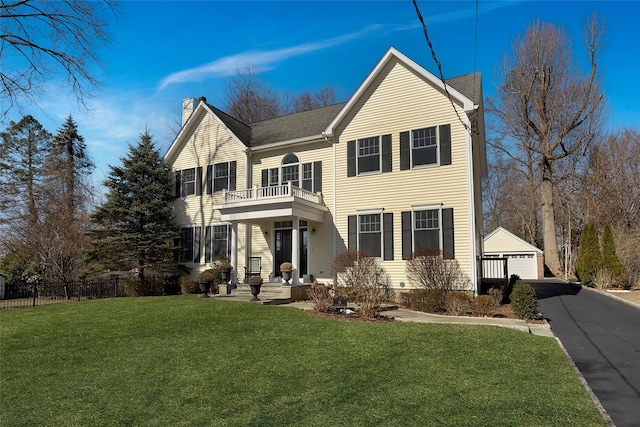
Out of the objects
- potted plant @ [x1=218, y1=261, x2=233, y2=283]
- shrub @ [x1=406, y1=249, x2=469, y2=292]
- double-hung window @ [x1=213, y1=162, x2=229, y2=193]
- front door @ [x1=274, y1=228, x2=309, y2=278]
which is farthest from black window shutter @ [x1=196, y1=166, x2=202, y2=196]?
shrub @ [x1=406, y1=249, x2=469, y2=292]

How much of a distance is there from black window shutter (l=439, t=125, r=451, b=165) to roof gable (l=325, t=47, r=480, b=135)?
3.17 ft

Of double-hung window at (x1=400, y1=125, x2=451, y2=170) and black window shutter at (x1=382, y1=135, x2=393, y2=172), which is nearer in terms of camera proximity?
double-hung window at (x1=400, y1=125, x2=451, y2=170)

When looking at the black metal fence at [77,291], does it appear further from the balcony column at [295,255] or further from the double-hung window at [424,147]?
the double-hung window at [424,147]

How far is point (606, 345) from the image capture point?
8477mm

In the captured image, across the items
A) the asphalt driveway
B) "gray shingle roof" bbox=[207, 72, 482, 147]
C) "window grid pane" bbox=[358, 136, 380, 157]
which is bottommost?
the asphalt driveway

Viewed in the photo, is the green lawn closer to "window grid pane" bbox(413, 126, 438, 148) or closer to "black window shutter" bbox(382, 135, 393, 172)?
"black window shutter" bbox(382, 135, 393, 172)

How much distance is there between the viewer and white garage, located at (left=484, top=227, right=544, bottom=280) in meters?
31.6

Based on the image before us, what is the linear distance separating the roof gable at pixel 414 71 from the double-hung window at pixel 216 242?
23.2 ft

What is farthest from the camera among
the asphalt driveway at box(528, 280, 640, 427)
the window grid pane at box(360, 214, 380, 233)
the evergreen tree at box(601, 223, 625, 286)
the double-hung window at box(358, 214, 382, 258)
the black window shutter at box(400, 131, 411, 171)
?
the evergreen tree at box(601, 223, 625, 286)

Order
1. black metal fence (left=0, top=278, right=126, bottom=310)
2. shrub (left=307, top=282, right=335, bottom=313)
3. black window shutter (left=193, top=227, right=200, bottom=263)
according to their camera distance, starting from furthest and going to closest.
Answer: black window shutter (left=193, top=227, right=200, bottom=263), black metal fence (left=0, top=278, right=126, bottom=310), shrub (left=307, top=282, right=335, bottom=313)

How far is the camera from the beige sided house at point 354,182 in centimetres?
1399

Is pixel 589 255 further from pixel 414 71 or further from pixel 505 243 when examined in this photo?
pixel 414 71

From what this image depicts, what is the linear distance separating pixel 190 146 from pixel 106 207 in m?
5.12

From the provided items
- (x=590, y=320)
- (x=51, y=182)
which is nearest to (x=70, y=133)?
(x=51, y=182)
